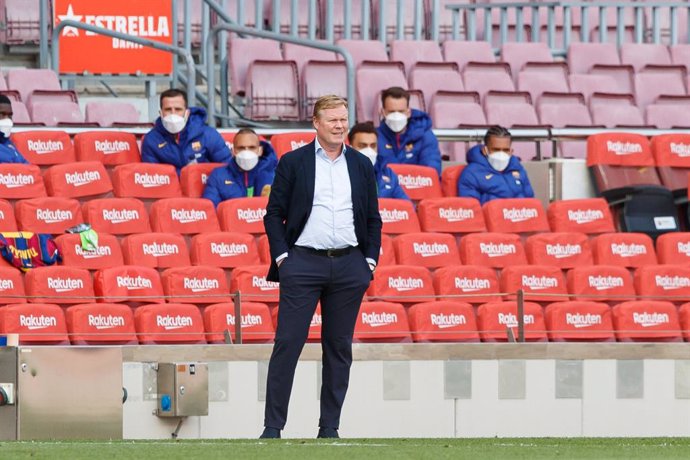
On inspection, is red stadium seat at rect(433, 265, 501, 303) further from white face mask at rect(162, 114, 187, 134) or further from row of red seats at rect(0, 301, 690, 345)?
white face mask at rect(162, 114, 187, 134)

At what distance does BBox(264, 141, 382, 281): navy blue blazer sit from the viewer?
841 cm

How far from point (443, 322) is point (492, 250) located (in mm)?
1012

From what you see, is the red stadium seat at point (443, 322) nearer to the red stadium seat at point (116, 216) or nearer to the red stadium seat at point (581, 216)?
the red stadium seat at point (581, 216)

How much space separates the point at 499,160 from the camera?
13.5 m

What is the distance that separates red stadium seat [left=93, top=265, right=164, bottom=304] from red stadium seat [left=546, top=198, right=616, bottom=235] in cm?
341

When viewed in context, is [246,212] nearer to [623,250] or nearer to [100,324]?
[100,324]

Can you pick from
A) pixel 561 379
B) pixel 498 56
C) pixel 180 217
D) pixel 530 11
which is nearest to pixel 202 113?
pixel 180 217

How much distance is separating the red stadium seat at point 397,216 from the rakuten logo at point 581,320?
1.39 m

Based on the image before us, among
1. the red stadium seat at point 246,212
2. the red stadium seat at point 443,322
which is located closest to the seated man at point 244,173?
the red stadium seat at point 246,212

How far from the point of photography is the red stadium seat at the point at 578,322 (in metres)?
12.1

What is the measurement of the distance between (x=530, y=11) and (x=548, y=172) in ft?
18.2

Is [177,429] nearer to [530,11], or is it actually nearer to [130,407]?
[130,407]

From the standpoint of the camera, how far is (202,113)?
13289 mm

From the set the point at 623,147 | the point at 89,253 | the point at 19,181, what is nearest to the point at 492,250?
the point at 623,147
